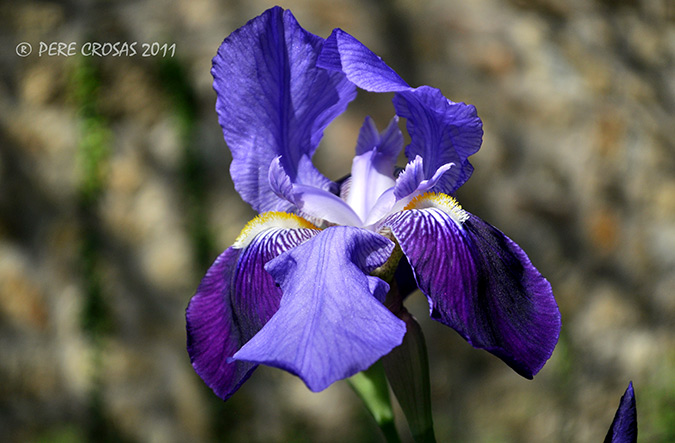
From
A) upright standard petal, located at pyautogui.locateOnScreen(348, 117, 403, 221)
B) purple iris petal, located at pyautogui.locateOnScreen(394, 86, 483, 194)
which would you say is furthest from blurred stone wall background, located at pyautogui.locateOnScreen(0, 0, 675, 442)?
purple iris petal, located at pyautogui.locateOnScreen(394, 86, 483, 194)

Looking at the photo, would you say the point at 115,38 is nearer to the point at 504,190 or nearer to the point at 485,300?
the point at 504,190

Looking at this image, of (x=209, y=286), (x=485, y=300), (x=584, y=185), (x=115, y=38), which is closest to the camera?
(x=485, y=300)

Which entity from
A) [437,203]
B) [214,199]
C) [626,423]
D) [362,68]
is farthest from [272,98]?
[214,199]

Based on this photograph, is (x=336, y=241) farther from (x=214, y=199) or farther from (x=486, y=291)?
(x=214, y=199)

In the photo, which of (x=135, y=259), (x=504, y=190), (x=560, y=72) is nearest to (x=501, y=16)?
(x=560, y=72)

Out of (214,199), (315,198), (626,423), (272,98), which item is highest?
(272,98)

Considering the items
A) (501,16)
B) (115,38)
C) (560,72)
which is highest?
(115,38)
